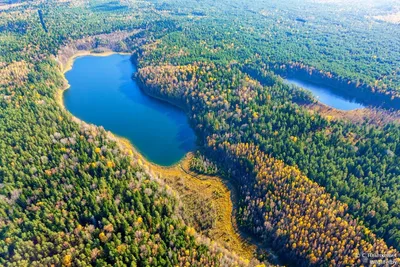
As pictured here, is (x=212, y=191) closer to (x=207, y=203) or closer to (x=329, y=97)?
(x=207, y=203)

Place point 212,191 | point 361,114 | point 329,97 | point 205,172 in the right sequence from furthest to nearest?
point 329,97, point 361,114, point 205,172, point 212,191

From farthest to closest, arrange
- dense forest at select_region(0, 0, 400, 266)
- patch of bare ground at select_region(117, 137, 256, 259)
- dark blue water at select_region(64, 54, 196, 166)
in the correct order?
1. dark blue water at select_region(64, 54, 196, 166)
2. patch of bare ground at select_region(117, 137, 256, 259)
3. dense forest at select_region(0, 0, 400, 266)

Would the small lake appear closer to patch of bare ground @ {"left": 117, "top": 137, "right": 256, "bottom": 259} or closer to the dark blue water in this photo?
the dark blue water

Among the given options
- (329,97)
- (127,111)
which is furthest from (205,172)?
(329,97)

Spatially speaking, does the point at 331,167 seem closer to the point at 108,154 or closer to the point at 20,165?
the point at 108,154

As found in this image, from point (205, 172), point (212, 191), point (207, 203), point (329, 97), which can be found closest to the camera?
point (207, 203)

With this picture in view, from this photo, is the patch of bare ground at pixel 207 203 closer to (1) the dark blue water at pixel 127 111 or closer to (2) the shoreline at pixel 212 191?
(2) the shoreline at pixel 212 191

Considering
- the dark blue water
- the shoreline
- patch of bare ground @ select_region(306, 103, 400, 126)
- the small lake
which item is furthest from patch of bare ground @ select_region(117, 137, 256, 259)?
the small lake

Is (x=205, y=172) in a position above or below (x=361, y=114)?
below
